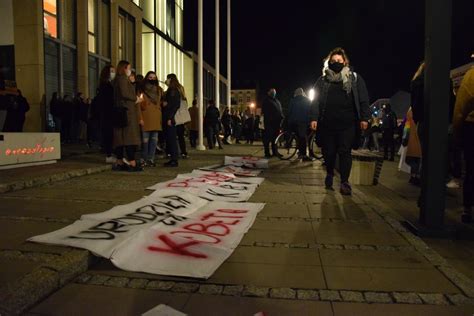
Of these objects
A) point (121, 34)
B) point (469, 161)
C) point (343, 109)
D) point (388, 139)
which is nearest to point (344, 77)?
point (343, 109)

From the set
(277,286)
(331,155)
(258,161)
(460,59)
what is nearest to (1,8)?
(258,161)

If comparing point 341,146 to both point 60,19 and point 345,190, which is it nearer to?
point 345,190

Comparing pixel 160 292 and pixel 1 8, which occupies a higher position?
pixel 1 8

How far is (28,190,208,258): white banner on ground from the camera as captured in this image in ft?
11.7

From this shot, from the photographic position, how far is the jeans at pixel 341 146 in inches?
263

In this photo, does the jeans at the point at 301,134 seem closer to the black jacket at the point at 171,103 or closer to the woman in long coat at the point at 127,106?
the black jacket at the point at 171,103

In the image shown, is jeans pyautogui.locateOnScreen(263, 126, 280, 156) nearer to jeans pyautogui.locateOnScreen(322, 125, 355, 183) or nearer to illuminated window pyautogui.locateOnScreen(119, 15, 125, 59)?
jeans pyautogui.locateOnScreen(322, 125, 355, 183)

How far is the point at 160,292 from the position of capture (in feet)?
9.68

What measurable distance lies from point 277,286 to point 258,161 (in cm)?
738

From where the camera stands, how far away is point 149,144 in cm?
959

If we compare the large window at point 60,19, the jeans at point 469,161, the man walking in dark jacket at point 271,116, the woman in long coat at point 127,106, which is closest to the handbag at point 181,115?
the woman in long coat at point 127,106

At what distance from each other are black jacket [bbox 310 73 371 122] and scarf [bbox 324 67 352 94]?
0.07m

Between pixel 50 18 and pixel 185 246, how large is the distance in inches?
562

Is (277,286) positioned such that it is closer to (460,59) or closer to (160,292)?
(160,292)
